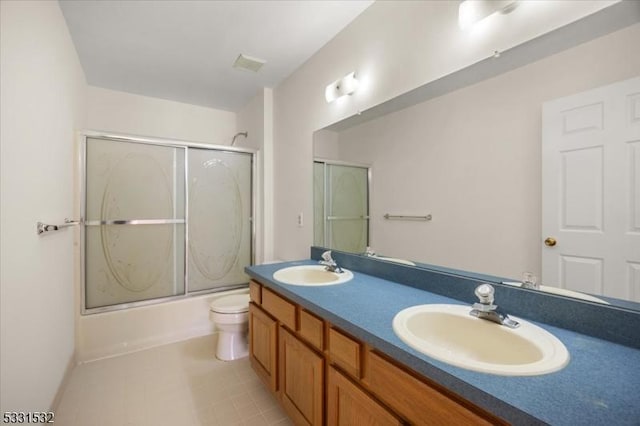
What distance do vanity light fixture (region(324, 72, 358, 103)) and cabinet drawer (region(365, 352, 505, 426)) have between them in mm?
1578

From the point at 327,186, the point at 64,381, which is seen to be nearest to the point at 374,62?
the point at 327,186

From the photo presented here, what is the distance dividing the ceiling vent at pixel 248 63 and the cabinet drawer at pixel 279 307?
1.86 m

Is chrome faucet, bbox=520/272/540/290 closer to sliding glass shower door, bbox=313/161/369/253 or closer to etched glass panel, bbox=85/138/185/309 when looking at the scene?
sliding glass shower door, bbox=313/161/369/253

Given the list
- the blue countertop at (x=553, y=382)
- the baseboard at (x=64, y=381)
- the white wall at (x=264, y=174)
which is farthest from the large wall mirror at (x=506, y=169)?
the baseboard at (x=64, y=381)

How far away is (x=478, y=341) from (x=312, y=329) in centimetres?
65

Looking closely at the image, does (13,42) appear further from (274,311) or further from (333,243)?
(333,243)

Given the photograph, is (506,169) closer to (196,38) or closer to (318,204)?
(318,204)

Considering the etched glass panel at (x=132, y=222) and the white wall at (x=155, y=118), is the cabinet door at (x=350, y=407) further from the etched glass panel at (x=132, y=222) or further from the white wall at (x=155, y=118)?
the white wall at (x=155, y=118)

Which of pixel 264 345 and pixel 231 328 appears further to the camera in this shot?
pixel 231 328

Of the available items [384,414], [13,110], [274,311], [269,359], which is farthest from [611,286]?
[13,110]

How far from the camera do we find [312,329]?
1.24 m

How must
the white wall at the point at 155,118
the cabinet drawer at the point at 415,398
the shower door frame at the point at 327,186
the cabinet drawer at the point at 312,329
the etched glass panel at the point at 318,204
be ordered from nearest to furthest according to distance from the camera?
the cabinet drawer at the point at 415,398
the cabinet drawer at the point at 312,329
the shower door frame at the point at 327,186
the etched glass panel at the point at 318,204
the white wall at the point at 155,118

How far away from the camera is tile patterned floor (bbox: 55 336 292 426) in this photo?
1.59 m

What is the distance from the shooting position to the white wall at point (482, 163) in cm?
96
